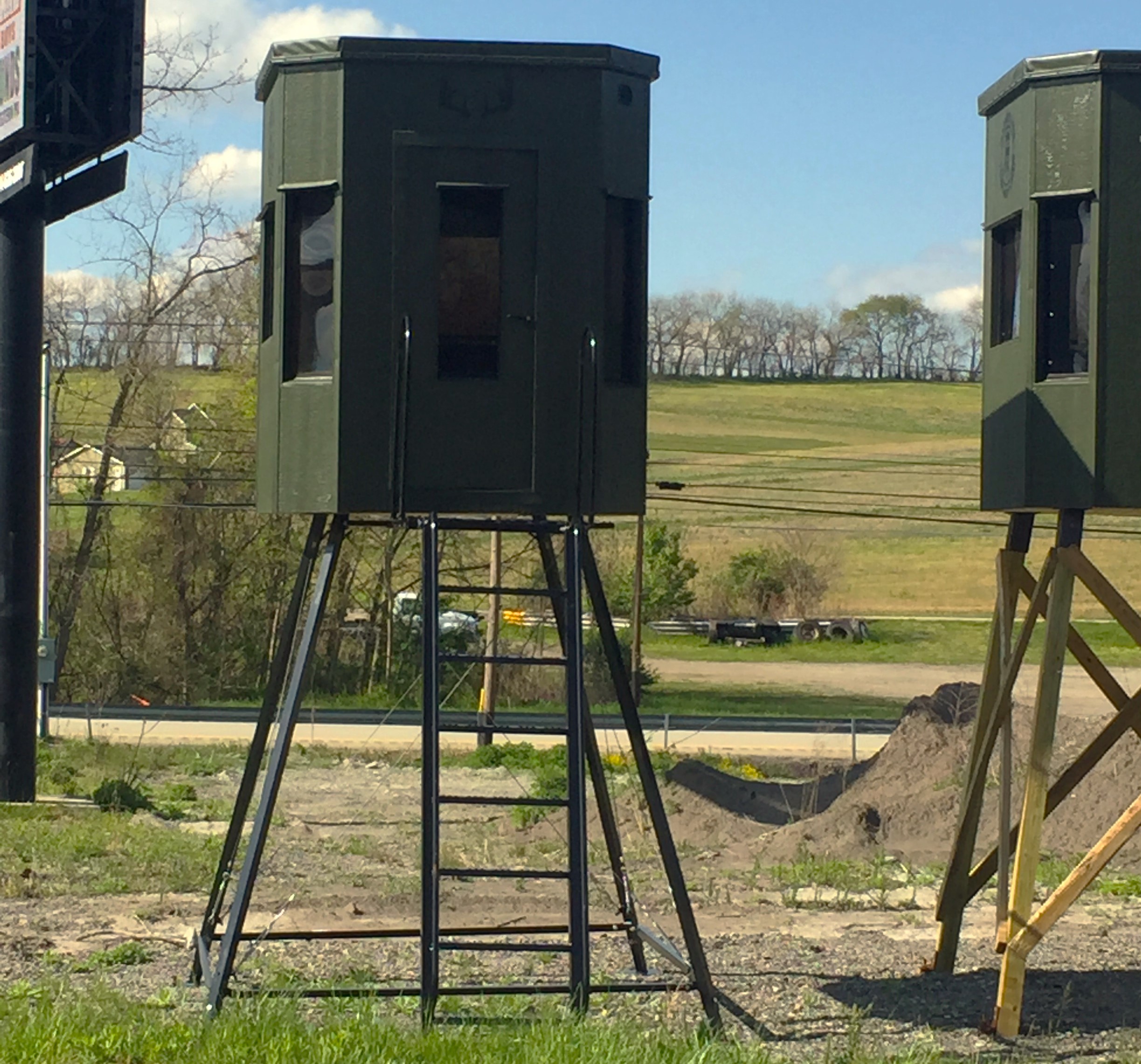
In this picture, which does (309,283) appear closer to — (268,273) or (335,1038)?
(268,273)

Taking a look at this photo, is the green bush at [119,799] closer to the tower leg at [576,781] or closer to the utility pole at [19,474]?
the utility pole at [19,474]

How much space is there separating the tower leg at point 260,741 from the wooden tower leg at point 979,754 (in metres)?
4.10

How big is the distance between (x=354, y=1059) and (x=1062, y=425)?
5430 millimetres

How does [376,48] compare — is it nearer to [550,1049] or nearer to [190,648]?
[550,1049]

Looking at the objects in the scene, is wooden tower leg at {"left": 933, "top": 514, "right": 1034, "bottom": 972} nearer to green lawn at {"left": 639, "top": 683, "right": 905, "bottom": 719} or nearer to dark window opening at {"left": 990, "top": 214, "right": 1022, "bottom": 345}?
dark window opening at {"left": 990, "top": 214, "right": 1022, "bottom": 345}

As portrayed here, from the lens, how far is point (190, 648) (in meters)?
41.9

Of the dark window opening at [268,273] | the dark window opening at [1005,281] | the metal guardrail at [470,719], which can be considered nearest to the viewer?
the dark window opening at [268,273]

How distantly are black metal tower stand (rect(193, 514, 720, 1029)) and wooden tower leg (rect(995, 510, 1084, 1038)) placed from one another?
1550 millimetres

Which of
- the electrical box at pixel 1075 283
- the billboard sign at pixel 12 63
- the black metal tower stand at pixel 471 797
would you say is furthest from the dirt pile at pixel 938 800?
the billboard sign at pixel 12 63

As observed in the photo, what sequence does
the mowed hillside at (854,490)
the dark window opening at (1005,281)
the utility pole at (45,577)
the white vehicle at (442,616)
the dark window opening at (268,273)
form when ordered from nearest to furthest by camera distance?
the dark window opening at (268,273), the dark window opening at (1005,281), the utility pole at (45,577), the white vehicle at (442,616), the mowed hillside at (854,490)

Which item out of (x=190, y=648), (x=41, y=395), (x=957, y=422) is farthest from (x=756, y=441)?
(x=41, y=395)

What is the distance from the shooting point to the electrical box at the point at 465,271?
29.6 feet

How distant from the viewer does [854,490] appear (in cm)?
7938

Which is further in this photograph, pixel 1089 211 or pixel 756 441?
pixel 756 441
